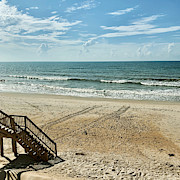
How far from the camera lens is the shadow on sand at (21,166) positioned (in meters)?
8.70

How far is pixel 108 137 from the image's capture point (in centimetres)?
1456

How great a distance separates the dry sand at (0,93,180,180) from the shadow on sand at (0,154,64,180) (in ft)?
1.04

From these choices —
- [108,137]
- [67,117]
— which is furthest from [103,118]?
[108,137]

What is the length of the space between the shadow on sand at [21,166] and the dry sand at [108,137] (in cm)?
32

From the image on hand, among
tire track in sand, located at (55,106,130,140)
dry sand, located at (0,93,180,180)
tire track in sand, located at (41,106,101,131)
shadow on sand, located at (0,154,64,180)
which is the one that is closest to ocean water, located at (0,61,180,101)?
dry sand, located at (0,93,180,180)

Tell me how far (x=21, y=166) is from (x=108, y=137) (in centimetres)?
680

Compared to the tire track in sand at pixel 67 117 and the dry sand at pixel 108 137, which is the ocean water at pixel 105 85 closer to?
the dry sand at pixel 108 137

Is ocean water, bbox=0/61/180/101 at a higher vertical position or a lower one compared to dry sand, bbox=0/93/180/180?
higher

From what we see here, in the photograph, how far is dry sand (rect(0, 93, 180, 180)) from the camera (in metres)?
9.45

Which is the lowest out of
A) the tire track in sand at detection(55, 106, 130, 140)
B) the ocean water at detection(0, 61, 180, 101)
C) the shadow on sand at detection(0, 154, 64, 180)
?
the shadow on sand at detection(0, 154, 64, 180)

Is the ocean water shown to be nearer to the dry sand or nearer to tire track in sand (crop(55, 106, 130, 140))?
the dry sand

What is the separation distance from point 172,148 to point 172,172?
3.42 metres

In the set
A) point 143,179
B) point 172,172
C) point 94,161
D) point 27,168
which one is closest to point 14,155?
point 27,168

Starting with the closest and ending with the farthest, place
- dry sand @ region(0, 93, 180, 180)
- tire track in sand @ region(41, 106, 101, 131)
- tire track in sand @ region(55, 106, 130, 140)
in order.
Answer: dry sand @ region(0, 93, 180, 180), tire track in sand @ region(55, 106, 130, 140), tire track in sand @ region(41, 106, 101, 131)
